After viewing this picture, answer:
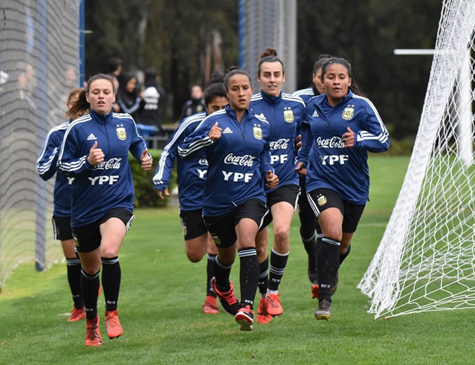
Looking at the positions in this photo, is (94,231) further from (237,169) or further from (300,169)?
(300,169)

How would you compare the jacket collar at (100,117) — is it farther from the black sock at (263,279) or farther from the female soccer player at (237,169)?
the black sock at (263,279)

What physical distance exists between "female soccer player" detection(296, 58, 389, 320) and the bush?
32.0 ft

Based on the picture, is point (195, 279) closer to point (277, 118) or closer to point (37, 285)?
point (37, 285)

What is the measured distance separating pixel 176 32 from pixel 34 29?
31.8m

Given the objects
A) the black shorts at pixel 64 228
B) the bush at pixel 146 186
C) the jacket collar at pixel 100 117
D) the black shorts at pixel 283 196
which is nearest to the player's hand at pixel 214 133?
the jacket collar at pixel 100 117

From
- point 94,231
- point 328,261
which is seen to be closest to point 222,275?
point 328,261

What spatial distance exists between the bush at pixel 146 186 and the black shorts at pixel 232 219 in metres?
9.69

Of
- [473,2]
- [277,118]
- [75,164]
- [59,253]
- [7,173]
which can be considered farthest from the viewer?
[59,253]

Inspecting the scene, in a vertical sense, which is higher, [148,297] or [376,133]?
[376,133]

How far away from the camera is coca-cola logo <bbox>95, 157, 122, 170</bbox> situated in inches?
301

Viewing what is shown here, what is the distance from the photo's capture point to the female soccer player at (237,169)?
7.63 meters

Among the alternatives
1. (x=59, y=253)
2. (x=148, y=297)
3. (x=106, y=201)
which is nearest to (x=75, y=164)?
(x=106, y=201)

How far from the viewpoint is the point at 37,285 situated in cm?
1141

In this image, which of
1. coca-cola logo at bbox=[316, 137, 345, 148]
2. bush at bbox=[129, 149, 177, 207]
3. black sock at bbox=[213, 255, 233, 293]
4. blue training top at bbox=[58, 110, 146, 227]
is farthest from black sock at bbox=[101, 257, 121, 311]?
bush at bbox=[129, 149, 177, 207]
